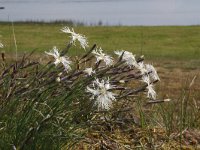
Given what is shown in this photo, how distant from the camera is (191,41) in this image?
30.6 metres

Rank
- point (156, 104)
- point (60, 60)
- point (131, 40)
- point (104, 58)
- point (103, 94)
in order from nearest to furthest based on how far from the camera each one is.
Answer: point (103, 94), point (60, 60), point (104, 58), point (156, 104), point (131, 40)

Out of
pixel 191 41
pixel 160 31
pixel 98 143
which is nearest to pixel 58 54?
pixel 98 143

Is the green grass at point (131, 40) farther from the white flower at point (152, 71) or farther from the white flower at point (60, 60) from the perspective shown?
the white flower at point (60, 60)

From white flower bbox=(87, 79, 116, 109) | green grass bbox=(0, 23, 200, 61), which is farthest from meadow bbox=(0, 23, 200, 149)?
white flower bbox=(87, 79, 116, 109)

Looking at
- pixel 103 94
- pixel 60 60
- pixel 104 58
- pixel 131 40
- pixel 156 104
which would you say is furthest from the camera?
pixel 131 40

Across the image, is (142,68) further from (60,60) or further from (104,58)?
(60,60)

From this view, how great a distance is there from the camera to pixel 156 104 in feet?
17.7

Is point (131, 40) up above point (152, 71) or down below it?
below

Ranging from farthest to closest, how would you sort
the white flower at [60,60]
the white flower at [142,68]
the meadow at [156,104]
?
the meadow at [156,104] → the white flower at [142,68] → the white flower at [60,60]

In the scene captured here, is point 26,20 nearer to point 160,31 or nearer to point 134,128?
point 160,31

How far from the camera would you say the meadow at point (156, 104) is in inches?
149

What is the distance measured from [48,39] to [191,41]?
729 cm

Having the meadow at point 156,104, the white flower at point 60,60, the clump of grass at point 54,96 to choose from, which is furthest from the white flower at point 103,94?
the meadow at point 156,104

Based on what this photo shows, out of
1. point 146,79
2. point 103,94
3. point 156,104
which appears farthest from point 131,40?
point 103,94
